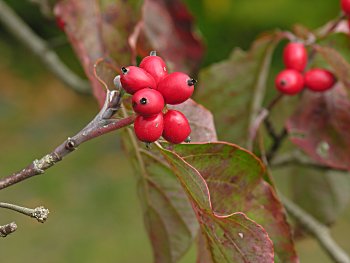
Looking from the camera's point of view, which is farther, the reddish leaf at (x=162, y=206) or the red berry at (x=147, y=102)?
the reddish leaf at (x=162, y=206)

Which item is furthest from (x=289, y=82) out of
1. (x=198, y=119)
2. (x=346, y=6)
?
(x=198, y=119)

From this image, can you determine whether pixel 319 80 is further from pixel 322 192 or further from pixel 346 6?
pixel 322 192

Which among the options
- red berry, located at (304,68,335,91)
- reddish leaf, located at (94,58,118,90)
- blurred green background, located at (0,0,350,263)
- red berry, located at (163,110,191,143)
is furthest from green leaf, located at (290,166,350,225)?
blurred green background, located at (0,0,350,263)

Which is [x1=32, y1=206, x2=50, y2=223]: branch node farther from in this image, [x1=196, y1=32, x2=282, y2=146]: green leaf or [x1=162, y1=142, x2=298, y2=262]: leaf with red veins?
[x1=196, y1=32, x2=282, y2=146]: green leaf

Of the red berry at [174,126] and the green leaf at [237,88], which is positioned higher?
the red berry at [174,126]

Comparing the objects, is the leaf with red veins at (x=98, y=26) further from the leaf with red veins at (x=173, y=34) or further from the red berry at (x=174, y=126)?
the red berry at (x=174, y=126)

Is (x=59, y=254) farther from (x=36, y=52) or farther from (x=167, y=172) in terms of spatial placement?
(x=167, y=172)

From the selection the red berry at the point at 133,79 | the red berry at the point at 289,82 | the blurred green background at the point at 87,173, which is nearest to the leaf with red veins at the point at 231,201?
the red berry at the point at 133,79
